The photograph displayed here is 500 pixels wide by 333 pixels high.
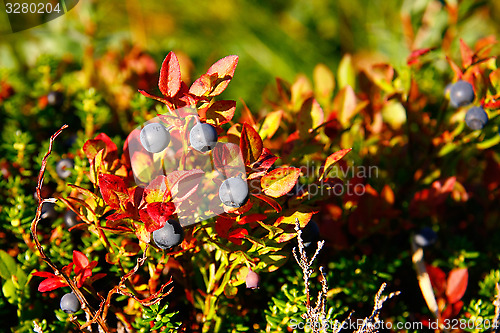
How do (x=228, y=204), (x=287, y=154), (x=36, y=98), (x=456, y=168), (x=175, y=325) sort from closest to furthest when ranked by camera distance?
(x=228, y=204), (x=175, y=325), (x=287, y=154), (x=456, y=168), (x=36, y=98)

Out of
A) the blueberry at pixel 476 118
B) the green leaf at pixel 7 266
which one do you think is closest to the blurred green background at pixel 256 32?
the blueberry at pixel 476 118

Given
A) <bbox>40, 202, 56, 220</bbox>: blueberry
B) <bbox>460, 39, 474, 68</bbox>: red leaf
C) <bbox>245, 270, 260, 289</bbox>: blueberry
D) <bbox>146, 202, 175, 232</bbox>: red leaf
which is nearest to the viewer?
<bbox>146, 202, 175, 232</bbox>: red leaf

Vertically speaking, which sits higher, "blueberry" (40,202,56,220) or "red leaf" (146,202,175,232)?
"red leaf" (146,202,175,232)

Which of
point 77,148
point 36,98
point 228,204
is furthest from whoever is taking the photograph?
point 36,98

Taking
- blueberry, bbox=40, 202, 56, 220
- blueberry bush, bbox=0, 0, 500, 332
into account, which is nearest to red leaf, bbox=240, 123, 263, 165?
blueberry bush, bbox=0, 0, 500, 332

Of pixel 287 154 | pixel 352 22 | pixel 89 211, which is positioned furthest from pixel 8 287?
pixel 352 22

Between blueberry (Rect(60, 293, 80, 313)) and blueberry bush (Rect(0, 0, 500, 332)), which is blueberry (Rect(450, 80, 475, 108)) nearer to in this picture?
blueberry bush (Rect(0, 0, 500, 332))

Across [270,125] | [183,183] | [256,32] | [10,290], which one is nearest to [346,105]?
[270,125]

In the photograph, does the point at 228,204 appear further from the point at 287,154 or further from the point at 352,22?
the point at 352,22
